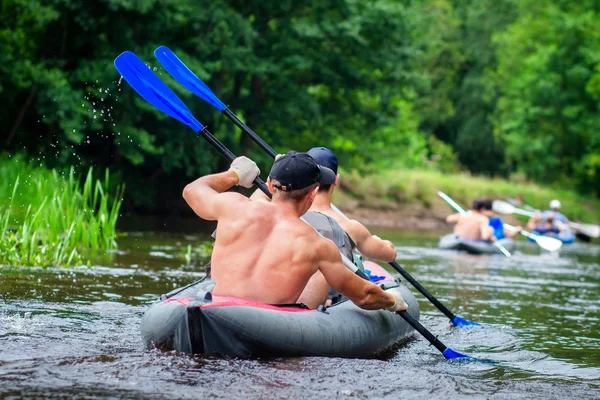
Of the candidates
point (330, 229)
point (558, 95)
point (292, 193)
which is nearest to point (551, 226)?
point (558, 95)

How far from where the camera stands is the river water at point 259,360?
13.6 ft

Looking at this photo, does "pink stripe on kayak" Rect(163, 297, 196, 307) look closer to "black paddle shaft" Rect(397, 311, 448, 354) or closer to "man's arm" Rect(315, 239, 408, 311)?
"man's arm" Rect(315, 239, 408, 311)

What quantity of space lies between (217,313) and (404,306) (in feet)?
4.82

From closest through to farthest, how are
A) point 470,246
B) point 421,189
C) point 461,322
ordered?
point 461,322 → point 470,246 → point 421,189

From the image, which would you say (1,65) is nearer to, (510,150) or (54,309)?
(54,309)

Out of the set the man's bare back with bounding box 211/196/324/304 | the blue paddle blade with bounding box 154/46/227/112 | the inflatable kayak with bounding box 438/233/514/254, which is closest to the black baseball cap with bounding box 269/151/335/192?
the man's bare back with bounding box 211/196/324/304

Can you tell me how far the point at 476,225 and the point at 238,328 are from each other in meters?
11.2

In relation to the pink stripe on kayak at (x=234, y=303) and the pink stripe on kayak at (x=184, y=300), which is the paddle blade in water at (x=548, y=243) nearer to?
the pink stripe on kayak at (x=234, y=303)

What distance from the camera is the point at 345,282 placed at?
483 cm

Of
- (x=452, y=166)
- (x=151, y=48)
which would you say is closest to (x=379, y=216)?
(x=151, y=48)

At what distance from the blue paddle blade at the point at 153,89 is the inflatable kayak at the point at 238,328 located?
5.24 feet

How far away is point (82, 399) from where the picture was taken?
3.77 m

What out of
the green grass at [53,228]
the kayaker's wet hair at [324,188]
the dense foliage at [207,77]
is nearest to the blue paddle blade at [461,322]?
the kayaker's wet hair at [324,188]

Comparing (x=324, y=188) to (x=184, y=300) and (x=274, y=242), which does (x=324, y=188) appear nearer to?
(x=274, y=242)
